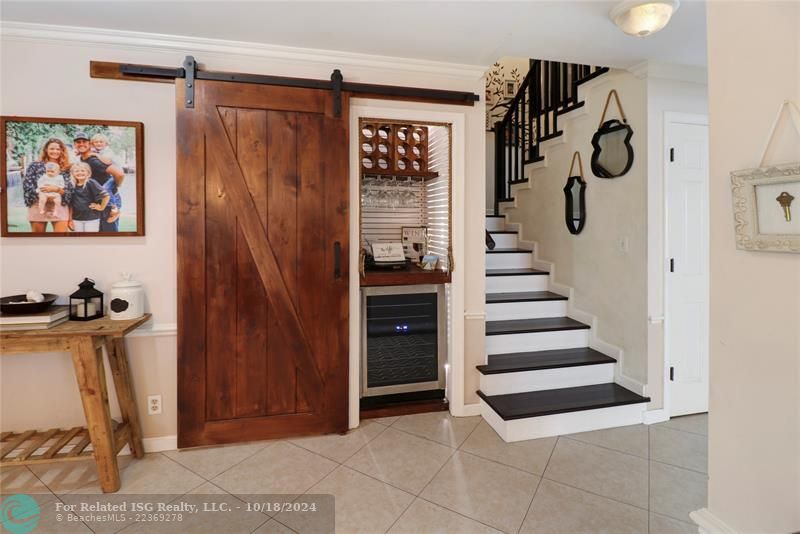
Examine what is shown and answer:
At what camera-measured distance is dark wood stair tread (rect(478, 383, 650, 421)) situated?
265 centimetres

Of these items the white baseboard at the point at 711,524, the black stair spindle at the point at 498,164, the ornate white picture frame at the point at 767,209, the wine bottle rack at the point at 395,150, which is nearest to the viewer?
the ornate white picture frame at the point at 767,209

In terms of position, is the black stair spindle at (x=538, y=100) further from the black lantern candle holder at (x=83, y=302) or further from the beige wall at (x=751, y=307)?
the black lantern candle holder at (x=83, y=302)

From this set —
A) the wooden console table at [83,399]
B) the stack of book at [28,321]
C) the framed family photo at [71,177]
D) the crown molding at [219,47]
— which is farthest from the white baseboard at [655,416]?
the stack of book at [28,321]

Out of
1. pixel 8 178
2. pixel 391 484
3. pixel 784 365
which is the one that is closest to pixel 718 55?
pixel 784 365

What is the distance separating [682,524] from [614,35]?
2733 millimetres

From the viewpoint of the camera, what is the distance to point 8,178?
2238 mm

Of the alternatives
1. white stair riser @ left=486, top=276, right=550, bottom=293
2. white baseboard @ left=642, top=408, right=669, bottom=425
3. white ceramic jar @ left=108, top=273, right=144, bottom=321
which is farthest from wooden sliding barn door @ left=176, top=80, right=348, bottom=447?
white baseboard @ left=642, top=408, right=669, bottom=425

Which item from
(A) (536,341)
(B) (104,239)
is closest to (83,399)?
(B) (104,239)

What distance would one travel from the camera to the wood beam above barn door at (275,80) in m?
2.34

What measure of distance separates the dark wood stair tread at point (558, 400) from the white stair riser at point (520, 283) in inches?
46.5

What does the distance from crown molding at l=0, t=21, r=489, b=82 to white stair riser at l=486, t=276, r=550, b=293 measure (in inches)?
74.4

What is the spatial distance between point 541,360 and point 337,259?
1.79m

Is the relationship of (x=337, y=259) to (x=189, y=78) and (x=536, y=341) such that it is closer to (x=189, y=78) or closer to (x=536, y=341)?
(x=189, y=78)

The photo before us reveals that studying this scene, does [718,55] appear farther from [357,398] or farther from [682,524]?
[357,398]
